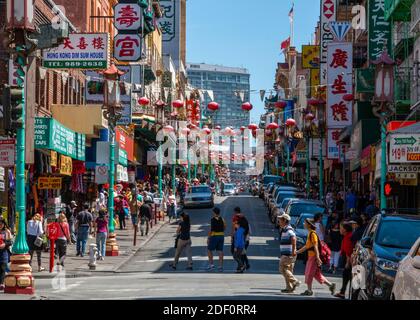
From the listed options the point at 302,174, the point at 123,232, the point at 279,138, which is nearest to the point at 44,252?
the point at 123,232

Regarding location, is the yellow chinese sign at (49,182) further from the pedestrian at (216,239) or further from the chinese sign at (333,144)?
the chinese sign at (333,144)

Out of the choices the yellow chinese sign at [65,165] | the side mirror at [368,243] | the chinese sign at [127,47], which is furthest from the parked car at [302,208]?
the side mirror at [368,243]

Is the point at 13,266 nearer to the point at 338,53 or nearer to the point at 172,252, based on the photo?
the point at 172,252

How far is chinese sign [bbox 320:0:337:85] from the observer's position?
60.8 m

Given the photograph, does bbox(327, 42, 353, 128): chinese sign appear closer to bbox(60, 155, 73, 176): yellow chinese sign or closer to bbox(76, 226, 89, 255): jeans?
bbox(60, 155, 73, 176): yellow chinese sign

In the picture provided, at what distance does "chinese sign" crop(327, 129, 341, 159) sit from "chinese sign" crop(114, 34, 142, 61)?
14.4 meters

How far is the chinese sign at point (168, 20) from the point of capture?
108m

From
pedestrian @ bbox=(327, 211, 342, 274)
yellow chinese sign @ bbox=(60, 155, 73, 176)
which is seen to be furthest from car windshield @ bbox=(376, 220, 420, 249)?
yellow chinese sign @ bbox=(60, 155, 73, 176)

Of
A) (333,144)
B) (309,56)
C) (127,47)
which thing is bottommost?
(333,144)

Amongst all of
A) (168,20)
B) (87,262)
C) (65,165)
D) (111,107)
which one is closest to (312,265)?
(87,262)

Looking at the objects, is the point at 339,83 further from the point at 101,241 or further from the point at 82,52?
the point at 101,241

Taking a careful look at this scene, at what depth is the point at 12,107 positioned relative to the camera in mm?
19844

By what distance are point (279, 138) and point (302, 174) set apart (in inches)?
947

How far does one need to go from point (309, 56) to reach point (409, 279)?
71.3 metres
